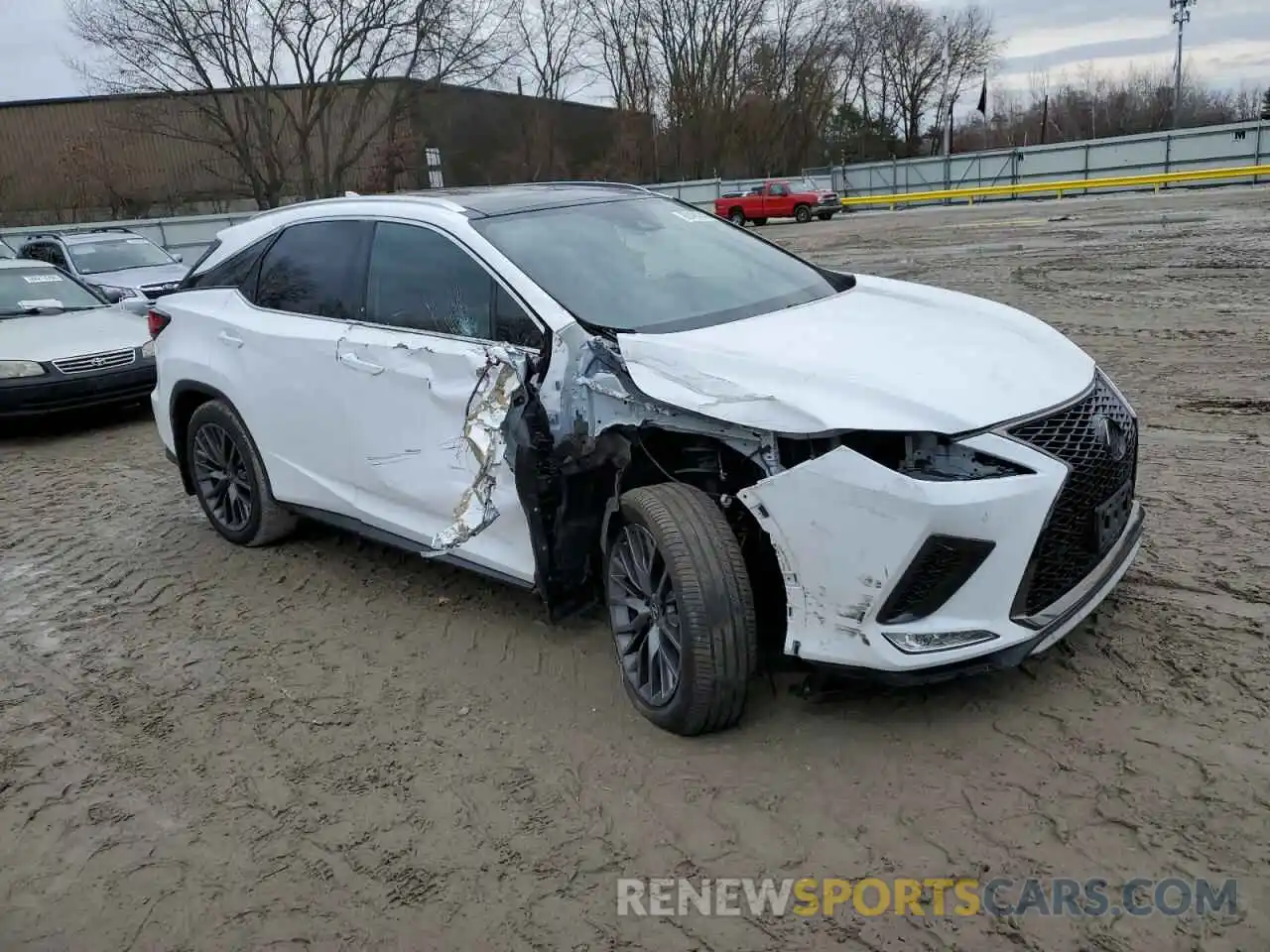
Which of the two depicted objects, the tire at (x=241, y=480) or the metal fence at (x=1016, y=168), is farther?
the metal fence at (x=1016, y=168)

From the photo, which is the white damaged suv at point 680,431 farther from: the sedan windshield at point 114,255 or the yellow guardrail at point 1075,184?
the yellow guardrail at point 1075,184

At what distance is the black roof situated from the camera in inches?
176

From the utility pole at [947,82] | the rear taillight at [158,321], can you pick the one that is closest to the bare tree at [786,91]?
the utility pole at [947,82]

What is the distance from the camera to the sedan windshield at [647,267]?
391 cm

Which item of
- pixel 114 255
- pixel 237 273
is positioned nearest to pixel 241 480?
pixel 237 273

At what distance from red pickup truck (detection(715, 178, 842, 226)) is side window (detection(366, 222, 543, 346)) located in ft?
102

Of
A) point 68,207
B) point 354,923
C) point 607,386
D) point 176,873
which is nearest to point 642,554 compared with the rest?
point 607,386

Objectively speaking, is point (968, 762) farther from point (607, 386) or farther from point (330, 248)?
point (330, 248)

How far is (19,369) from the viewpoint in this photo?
8531 mm

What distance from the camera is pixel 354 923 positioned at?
2787mm

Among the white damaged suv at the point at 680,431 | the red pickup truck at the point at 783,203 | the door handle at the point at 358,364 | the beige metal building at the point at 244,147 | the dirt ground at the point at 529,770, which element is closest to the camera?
the dirt ground at the point at 529,770

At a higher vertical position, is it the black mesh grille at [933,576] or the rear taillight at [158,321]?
the rear taillight at [158,321]

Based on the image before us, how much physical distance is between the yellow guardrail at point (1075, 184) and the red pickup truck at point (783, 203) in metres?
3.25

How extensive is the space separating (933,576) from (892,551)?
6.3 inches
